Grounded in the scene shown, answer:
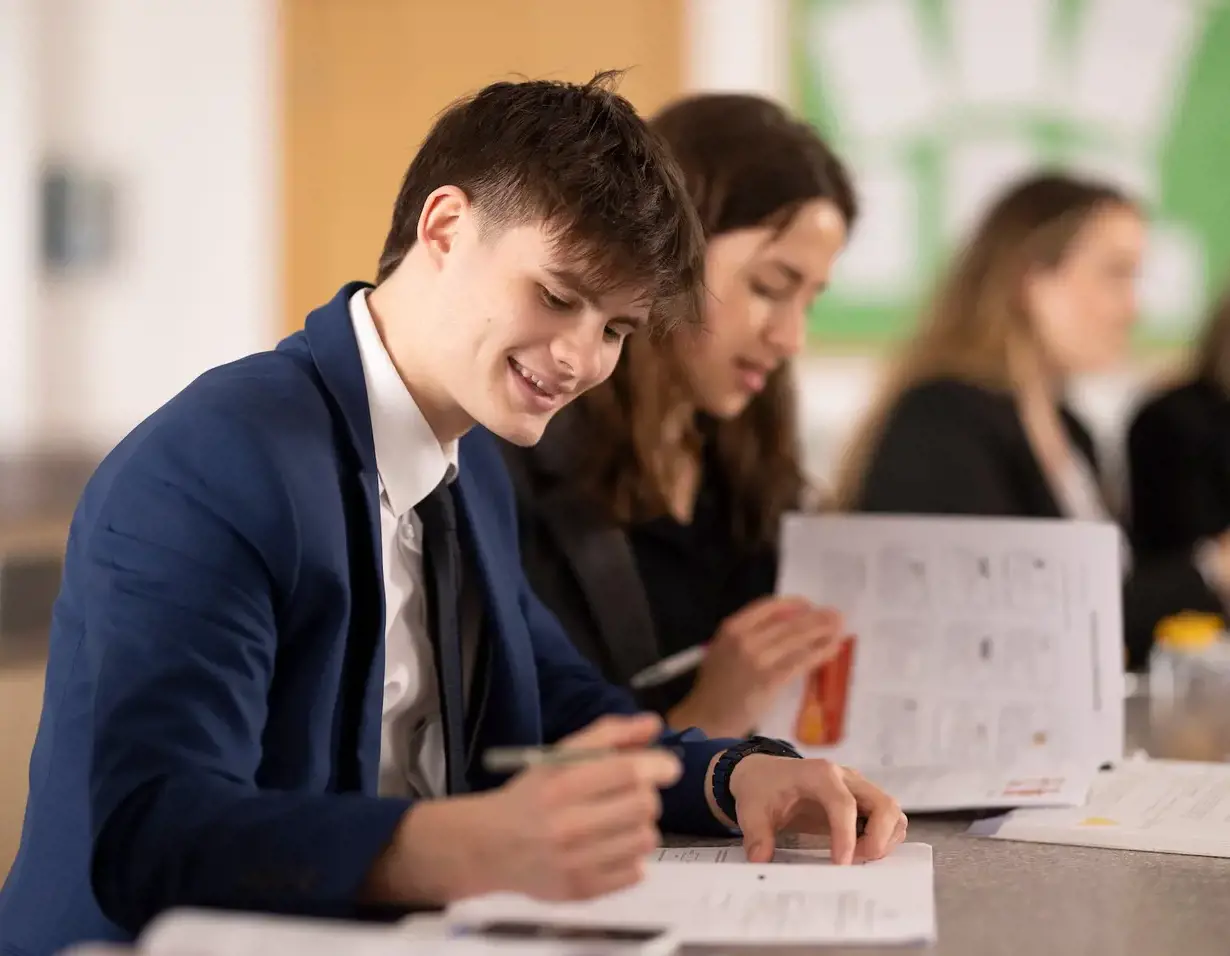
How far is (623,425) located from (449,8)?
2841mm

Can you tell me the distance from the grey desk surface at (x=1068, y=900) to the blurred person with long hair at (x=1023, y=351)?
1149mm

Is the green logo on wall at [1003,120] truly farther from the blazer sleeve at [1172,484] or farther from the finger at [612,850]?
the finger at [612,850]

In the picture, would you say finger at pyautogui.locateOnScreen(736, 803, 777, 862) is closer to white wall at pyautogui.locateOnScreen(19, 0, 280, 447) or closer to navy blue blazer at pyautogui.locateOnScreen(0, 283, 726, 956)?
navy blue blazer at pyautogui.locateOnScreen(0, 283, 726, 956)

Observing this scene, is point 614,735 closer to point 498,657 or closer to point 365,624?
point 365,624

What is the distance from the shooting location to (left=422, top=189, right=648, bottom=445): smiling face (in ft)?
3.03

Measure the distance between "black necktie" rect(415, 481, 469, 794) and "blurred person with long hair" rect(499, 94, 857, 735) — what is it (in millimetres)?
360

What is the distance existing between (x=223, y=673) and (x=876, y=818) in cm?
42

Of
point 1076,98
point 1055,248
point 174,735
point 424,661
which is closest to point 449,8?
point 1076,98

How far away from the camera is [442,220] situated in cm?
96

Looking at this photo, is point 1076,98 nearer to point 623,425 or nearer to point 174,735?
point 623,425

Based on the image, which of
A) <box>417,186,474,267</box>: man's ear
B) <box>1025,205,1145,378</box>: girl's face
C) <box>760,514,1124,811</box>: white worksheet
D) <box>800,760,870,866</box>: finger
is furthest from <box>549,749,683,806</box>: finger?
<box>1025,205,1145,378</box>: girl's face

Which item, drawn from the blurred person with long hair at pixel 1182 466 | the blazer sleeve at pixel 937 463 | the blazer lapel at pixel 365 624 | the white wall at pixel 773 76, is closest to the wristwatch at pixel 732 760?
the blazer lapel at pixel 365 624

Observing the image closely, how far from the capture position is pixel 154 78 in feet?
12.7

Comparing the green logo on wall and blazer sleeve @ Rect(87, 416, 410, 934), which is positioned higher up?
the green logo on wall
